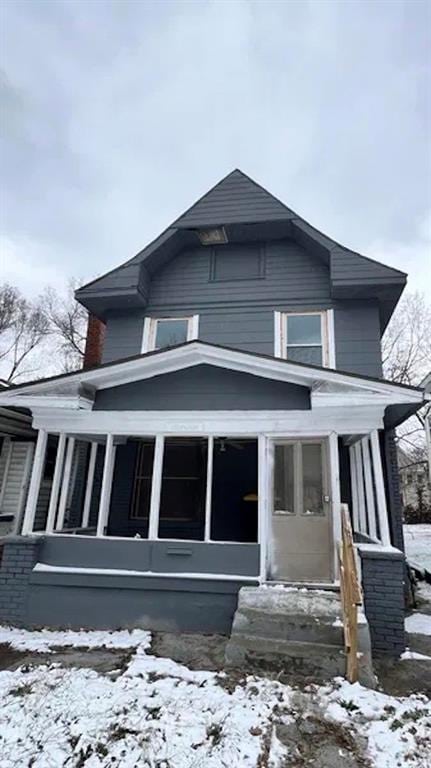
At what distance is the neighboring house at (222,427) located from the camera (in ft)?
17.8

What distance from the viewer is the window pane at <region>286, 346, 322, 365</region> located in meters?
7.62

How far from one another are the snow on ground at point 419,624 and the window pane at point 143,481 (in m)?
4.51

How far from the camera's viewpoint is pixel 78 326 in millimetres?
23250

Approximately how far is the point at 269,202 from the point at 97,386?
4.98 meters

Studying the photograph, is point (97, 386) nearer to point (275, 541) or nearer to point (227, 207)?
point (275, 541)

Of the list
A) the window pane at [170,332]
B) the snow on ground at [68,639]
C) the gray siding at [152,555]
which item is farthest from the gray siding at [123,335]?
the snow on ground at [68,639]

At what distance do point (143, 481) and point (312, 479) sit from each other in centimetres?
347

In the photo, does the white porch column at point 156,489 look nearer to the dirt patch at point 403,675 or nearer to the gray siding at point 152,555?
the gray siding at point 152,555

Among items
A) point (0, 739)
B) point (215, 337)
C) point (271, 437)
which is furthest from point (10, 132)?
point (0, 739)

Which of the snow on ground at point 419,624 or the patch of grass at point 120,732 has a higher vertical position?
the snow on ground at point 419,624

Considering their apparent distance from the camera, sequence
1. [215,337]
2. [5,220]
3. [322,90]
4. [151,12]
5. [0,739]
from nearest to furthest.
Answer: [0,739]
[215,337]
[151,12]
[322,90]
[5,220]

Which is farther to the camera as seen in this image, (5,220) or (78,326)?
(78,326)

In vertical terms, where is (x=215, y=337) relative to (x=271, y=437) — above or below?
above

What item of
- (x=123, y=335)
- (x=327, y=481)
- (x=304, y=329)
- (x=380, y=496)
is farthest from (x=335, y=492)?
(x=123, y=335)
